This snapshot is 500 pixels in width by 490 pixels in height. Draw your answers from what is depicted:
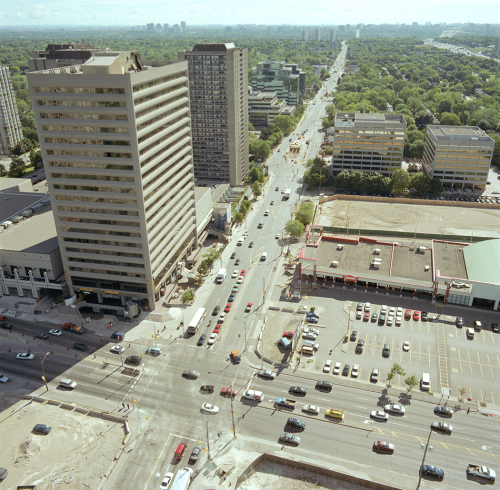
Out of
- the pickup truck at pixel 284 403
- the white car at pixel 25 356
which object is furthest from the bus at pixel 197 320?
the white car at pixel 25 356

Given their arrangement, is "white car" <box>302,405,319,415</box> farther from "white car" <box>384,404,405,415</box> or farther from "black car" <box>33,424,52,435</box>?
"black car" <box>33,424,52,435</box>

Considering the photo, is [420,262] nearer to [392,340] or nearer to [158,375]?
[392,340]

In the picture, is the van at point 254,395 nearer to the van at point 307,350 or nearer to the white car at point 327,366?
the white car at point 327,366

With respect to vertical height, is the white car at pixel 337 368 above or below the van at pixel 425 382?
below

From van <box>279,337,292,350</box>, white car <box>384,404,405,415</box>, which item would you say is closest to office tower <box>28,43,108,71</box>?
van <box>279,337,292,350</box>

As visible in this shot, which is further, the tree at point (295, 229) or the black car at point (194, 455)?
the tree at point (295, 229)

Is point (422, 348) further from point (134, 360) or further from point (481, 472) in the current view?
point (134, 360)
